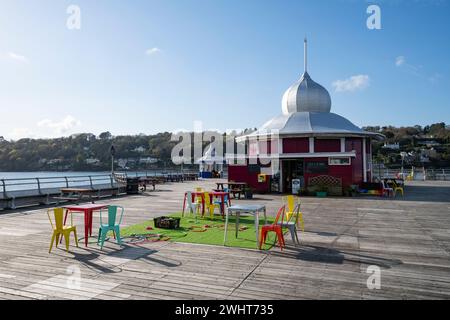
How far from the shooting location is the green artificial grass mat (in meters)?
7.92

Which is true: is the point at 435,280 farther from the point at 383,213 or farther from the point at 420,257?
the point at 383,213

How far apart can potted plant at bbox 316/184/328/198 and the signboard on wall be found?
1.10m

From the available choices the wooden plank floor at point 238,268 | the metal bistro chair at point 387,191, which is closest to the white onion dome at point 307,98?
the metal bistro chair at point 387,191

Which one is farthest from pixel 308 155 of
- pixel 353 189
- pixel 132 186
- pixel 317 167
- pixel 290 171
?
pixel 132 186

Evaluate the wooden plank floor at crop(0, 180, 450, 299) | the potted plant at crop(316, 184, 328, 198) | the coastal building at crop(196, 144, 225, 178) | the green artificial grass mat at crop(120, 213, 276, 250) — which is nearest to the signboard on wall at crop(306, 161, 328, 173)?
the potted plant at crop(316, 184, 328, 198)

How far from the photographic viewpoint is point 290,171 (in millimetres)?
22375

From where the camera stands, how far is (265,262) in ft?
20.4

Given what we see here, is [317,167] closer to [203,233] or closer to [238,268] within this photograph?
[203,233]

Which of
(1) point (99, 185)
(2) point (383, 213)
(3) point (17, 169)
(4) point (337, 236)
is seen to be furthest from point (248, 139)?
(3) point (17, 169)

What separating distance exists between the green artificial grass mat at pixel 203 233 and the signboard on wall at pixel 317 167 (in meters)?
10.5

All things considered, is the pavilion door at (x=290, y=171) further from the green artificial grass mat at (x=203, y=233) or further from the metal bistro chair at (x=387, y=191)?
the green artificial grass mat at (x=203, y=233)

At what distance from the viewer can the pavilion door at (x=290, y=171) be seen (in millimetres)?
22016

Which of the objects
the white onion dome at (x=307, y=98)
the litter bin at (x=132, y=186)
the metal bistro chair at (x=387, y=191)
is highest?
the white onion dome at (x=307, y=98)
